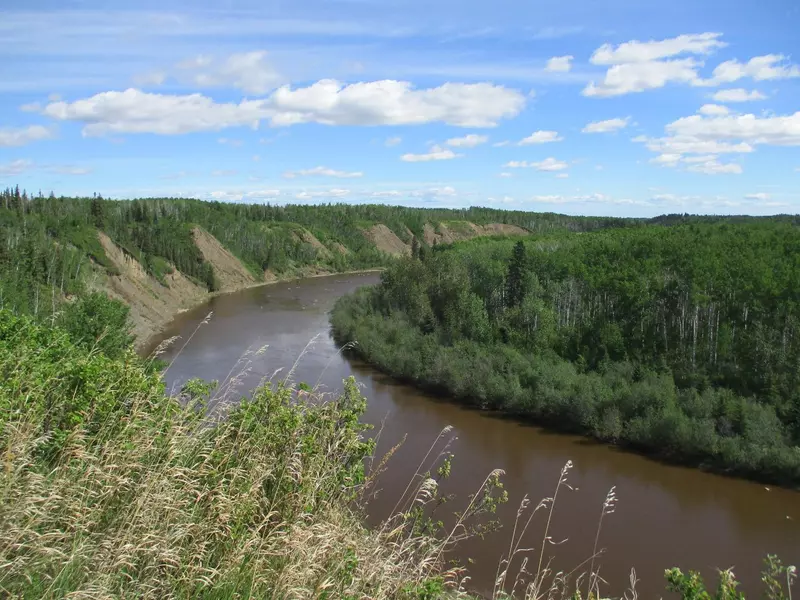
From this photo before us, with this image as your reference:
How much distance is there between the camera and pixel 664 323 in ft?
84.1

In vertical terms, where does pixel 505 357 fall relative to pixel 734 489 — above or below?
above

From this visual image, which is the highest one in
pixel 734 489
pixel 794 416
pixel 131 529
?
pixel 131 529

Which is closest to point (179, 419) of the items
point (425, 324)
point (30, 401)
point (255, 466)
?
point (255, 466)

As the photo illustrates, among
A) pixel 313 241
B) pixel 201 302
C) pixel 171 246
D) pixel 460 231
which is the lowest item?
pixel 201 302

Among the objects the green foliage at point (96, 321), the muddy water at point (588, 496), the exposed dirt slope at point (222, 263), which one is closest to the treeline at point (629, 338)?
the muddy water at point (588, 496)

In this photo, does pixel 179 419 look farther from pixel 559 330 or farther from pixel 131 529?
pixel 559 330

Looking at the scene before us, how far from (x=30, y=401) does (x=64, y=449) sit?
80cm

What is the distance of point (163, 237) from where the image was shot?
5434cm

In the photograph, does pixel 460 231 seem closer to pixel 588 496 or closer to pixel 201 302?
pixel 201 302

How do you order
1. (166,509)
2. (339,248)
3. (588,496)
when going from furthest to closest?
(339,248) → (588,496) → (166,509)

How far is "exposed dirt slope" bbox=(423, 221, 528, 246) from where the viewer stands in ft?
319

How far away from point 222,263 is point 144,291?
16913 mm

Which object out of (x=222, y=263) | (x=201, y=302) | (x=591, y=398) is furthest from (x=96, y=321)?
(x=222, y=263)

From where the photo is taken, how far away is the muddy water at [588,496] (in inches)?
492
